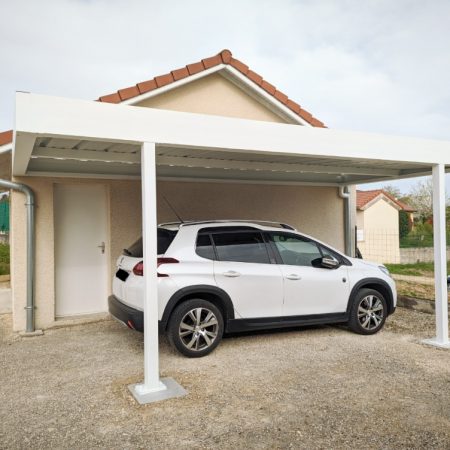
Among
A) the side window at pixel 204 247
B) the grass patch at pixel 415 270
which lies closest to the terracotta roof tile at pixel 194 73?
the side window at pixel 204 247

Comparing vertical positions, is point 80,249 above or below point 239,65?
below

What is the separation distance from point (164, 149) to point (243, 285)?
1979mm

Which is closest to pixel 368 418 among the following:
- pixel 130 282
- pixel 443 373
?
pixel 443 373

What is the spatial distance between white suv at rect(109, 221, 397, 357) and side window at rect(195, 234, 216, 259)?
0.5 inches

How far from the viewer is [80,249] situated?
7812mm

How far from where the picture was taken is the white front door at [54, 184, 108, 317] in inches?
301

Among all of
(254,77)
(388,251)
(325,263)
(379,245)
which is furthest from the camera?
(388,251)

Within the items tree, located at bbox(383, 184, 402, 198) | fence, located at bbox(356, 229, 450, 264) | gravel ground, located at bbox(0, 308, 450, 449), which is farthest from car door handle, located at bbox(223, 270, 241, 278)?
tree, located at bbox(383, 184, 402, 198)

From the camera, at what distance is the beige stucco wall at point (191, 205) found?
7.11m

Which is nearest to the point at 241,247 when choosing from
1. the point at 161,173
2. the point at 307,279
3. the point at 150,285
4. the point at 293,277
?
the point at 293,277

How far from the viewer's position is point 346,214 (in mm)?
9938

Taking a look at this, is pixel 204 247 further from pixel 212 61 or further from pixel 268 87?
pixel 268 87

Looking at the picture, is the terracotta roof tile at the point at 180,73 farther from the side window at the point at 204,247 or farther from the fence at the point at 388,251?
the fence at the point at 388,251

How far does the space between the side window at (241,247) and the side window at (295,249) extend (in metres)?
0.25
